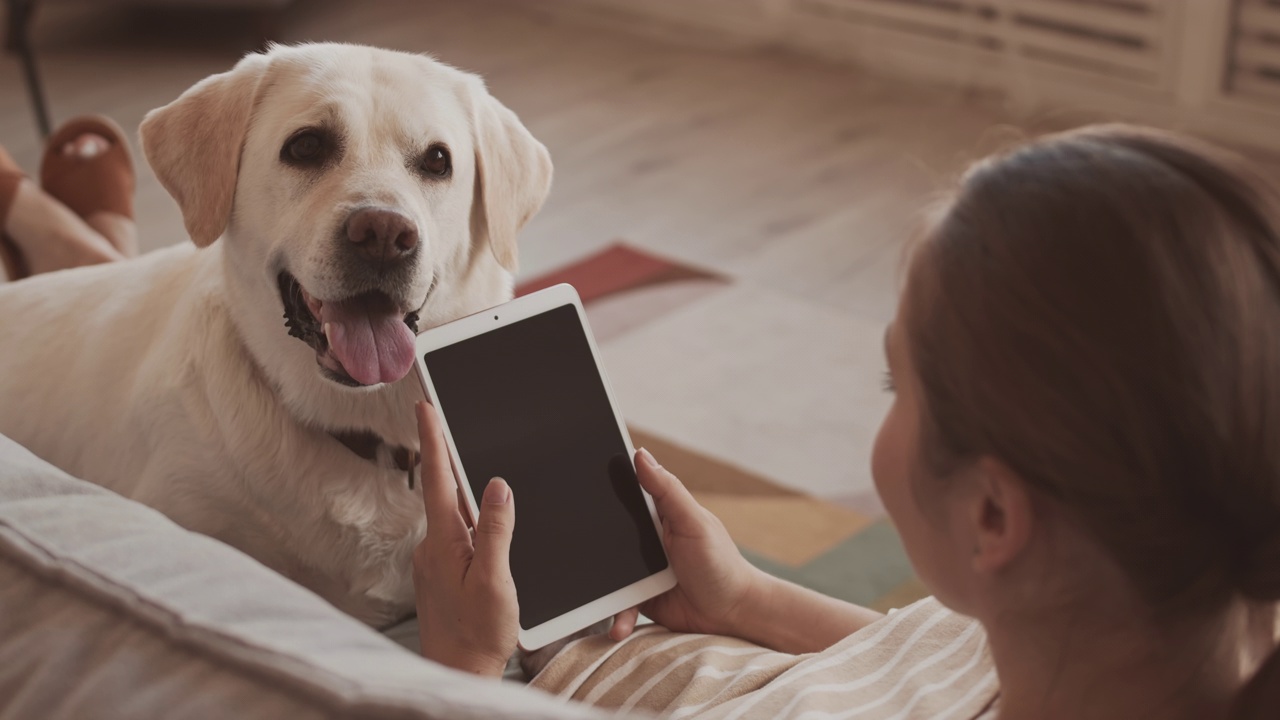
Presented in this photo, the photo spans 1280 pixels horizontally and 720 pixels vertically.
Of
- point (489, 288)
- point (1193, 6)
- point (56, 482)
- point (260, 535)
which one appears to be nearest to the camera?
point (56, 482)

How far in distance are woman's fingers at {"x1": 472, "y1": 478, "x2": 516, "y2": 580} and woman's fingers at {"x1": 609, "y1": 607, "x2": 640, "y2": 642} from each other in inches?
5.7

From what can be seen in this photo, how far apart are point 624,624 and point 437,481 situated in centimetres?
23

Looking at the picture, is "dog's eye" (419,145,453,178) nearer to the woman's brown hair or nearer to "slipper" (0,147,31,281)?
the woman's brown hair

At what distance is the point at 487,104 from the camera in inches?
61.2

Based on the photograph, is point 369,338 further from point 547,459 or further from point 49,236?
point 49,236

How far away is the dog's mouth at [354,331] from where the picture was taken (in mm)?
1365

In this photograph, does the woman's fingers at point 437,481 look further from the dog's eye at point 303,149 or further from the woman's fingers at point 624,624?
the dog's eye at point 303,149

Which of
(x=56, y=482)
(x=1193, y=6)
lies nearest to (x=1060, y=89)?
(x=1193, y=6)

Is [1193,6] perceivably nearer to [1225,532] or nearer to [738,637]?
[738,637]

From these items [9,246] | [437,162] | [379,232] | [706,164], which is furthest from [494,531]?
[706,164]

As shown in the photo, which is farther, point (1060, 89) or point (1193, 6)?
point (1060, 89)

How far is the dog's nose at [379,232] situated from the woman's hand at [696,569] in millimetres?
356

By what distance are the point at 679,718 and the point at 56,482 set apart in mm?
505

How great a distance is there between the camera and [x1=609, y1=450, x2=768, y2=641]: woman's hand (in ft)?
4.09
